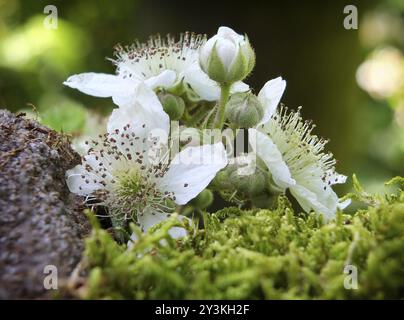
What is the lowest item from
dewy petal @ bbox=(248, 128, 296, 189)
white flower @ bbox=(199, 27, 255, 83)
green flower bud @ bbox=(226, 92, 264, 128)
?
dewy petal @ bbox=(248, 128, 296, 189)

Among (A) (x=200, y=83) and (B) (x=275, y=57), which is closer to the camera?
(A) (x=200, y=83)

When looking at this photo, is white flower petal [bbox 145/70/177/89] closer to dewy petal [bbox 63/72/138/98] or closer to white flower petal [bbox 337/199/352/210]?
dewy petal [bbox 63/72/138/98]

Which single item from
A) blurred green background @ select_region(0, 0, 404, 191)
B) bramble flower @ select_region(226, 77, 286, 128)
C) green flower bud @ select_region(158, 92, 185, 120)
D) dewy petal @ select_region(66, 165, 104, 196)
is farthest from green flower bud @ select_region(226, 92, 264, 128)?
blurred green background @ select_region(0, 0, 404, 191)

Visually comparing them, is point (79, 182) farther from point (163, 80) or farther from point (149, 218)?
point (163, 80)

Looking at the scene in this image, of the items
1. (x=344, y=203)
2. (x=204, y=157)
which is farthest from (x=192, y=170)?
(x=344, y=203)

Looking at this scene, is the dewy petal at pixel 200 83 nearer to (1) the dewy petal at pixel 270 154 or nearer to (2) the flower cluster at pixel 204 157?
(2) the flower cluster at pixel 204 157

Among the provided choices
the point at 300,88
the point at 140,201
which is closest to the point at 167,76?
the point at 140,201
